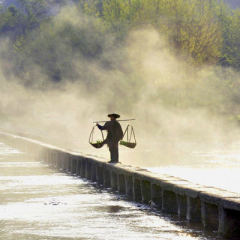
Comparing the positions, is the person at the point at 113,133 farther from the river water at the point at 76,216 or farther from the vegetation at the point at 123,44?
the vegetation at the point at 123,44

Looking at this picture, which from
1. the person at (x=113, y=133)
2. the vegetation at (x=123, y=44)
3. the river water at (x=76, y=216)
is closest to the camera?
the river water at (x=76, y=216)

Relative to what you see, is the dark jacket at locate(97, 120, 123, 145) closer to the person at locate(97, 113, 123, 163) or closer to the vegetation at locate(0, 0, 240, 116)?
the person at locate(97, 113, 123, 163)

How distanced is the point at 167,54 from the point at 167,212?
54.2m

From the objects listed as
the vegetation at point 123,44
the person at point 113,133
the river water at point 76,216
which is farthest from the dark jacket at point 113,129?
the vegetation at point 123,44

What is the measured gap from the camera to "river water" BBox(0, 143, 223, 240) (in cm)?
1458

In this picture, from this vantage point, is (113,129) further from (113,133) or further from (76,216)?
(76,216)

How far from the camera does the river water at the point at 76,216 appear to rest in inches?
574

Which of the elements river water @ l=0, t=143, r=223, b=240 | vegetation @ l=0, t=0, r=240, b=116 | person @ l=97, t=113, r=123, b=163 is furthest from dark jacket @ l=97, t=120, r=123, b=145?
vegetation @ l=0, t=0, r=240, b=116

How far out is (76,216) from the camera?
1711 centimetres

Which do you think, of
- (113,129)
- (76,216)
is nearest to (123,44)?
(113,129)

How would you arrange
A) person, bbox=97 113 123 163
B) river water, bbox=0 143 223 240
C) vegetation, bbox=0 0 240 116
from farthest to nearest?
vegetation, bbox=0 0 240 116
person, bbox=97 113 123 163
river water, bbox=0 143 223 240

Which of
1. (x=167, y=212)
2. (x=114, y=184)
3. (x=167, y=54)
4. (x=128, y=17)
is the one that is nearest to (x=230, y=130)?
(x=167, y=54)

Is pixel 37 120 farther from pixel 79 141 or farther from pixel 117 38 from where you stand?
pixel 79 141

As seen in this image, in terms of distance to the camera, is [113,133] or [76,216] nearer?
[76,216]
